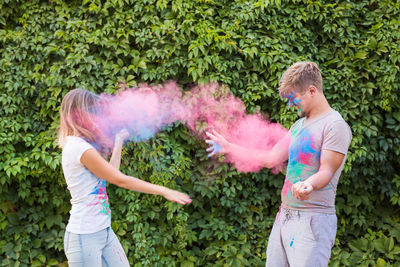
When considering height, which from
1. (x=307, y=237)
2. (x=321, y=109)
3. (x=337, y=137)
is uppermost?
(x=321, y=109)

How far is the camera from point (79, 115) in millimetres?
2598

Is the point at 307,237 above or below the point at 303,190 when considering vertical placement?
below

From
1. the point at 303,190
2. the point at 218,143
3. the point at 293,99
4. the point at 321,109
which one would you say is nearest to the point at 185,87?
the point at 218,143

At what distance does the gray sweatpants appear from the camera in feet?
8.29

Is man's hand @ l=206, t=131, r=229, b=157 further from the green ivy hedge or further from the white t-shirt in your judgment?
the green ivy hedge

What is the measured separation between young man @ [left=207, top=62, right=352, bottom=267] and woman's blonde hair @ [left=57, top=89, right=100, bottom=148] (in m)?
1.31

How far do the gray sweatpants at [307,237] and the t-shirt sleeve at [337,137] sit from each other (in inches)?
17.9

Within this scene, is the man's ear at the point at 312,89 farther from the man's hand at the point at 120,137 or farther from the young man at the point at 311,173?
the man's hand at the point at 120,137

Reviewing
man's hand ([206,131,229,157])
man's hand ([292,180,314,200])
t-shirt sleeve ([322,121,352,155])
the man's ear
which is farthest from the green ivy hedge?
man's hand ([292,180,314,200])

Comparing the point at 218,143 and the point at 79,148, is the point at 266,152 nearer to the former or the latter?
the point at 218,143

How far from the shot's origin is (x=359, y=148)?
485 centimetres

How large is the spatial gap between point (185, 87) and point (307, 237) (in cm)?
284

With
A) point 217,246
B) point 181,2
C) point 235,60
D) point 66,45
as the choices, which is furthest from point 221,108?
point 66,45

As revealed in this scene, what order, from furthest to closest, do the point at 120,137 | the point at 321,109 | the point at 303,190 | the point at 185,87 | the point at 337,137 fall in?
1. the point at 185,87
2. the point at 120,137
3. the point at 321,109
4. the point at 337,137
5. the point at 303,190
